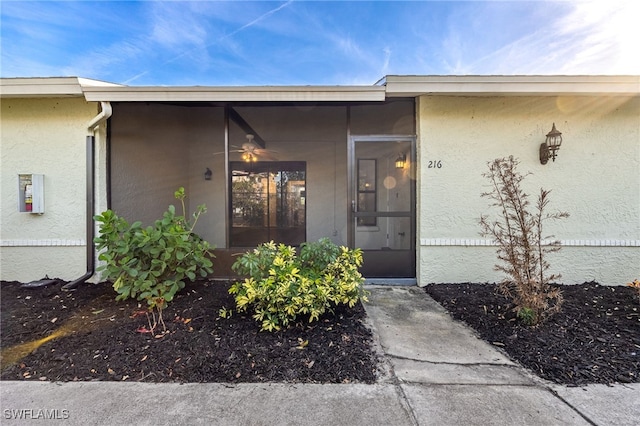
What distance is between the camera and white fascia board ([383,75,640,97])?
3658mm

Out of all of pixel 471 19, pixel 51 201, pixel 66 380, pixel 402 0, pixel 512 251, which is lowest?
pixel 66 380

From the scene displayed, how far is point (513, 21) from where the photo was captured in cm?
472

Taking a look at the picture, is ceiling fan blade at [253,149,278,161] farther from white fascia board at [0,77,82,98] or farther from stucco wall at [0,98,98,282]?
white fascia board at [0,77,82,98]

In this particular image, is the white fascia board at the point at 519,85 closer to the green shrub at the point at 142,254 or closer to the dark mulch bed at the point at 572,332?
the dark mulch bed at the point at 572,332

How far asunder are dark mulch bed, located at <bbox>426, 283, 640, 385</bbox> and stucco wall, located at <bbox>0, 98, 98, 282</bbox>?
5532 millimetres

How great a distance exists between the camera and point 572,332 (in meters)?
2.71

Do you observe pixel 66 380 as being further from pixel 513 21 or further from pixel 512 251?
pixel 513 21

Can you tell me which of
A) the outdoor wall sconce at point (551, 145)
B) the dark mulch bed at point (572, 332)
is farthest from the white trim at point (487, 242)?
the outdoor wall sconce at point (551, 145)

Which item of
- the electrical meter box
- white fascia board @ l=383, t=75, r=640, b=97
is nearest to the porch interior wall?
the electrical meter box

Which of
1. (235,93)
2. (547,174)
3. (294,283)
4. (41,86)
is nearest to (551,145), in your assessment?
(547,174)

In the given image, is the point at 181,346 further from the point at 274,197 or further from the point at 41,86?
the point at 274,197

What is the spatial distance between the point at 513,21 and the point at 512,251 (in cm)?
433

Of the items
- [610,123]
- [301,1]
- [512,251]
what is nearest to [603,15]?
[610,123]

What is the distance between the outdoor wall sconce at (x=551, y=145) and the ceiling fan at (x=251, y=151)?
5.12 m
